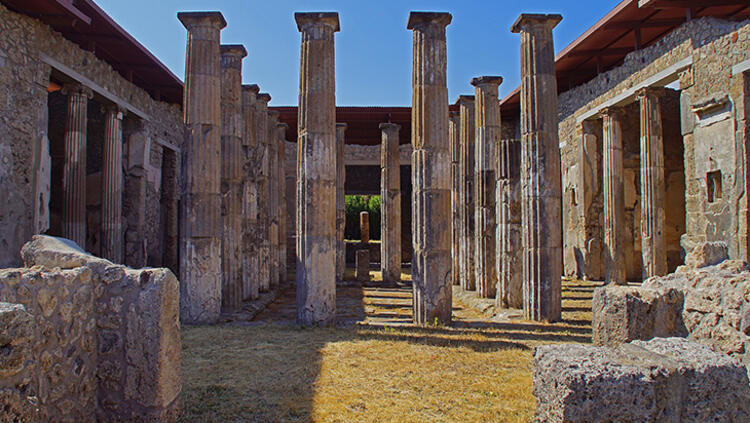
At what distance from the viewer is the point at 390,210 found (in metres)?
16.7

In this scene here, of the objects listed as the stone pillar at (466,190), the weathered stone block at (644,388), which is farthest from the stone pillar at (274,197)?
the weathered stone block at (644,388)

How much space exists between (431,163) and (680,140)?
1088 cm

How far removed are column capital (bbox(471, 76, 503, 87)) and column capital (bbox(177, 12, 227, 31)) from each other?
20.3 feet

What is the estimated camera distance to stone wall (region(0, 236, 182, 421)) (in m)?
3.48

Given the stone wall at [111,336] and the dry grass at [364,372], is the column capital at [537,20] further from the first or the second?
the stone wall at [111,336]

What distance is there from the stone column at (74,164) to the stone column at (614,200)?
13.8 m

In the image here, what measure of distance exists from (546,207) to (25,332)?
833 centimetres

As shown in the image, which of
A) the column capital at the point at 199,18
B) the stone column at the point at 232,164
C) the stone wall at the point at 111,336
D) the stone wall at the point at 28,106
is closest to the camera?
the stone wall at the point at 111,336

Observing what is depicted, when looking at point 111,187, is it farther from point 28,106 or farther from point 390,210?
point 390,210

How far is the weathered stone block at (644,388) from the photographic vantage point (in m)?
3.04

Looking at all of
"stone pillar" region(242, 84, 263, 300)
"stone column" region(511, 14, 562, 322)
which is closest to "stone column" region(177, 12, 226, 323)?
"stone pillar" region(242, 84, 263, 300)

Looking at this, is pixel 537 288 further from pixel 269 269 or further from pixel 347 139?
pixel 347 139

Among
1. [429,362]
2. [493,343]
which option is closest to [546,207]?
[493,343]

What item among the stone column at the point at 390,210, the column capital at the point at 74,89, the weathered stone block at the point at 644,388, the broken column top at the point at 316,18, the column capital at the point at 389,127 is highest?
the broken column top at the point at 316,18
